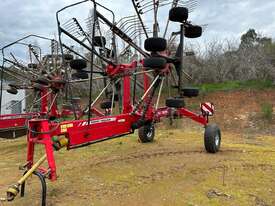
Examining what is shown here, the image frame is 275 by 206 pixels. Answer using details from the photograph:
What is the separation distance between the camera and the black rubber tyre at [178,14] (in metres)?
6.89

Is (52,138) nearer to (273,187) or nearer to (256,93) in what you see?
(273,187)

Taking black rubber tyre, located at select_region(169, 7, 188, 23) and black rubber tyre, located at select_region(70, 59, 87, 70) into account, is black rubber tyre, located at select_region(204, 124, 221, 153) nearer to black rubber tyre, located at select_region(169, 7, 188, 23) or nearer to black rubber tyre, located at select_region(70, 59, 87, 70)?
black rubber tyre, located at select_region(169, 7, 188, 23)

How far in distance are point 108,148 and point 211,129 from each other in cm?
252

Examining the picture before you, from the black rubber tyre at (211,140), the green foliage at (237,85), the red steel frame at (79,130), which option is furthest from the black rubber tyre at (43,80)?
the green foliage at (237,85)

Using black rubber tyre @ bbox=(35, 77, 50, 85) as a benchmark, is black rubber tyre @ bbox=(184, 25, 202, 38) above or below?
above

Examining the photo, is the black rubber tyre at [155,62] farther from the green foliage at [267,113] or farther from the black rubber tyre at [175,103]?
the green foliage at [267,113]

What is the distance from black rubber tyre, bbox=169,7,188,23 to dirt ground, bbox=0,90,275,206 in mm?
2600

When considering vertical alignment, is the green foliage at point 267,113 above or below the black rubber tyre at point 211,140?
above

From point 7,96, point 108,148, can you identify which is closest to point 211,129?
point 108,148

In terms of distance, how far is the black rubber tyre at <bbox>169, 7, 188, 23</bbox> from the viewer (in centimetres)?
689

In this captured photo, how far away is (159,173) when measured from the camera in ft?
21.9

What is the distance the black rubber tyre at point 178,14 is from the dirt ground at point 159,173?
2600 mm

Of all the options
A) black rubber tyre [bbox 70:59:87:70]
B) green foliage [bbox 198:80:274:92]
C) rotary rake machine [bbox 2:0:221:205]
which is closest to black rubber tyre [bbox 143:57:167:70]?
rotary rake machine [bbox 2:0:221:205]

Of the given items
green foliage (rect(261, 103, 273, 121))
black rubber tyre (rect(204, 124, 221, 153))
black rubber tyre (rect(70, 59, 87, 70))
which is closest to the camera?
black rubber tyre (rect(70, 59, 87, 70))
